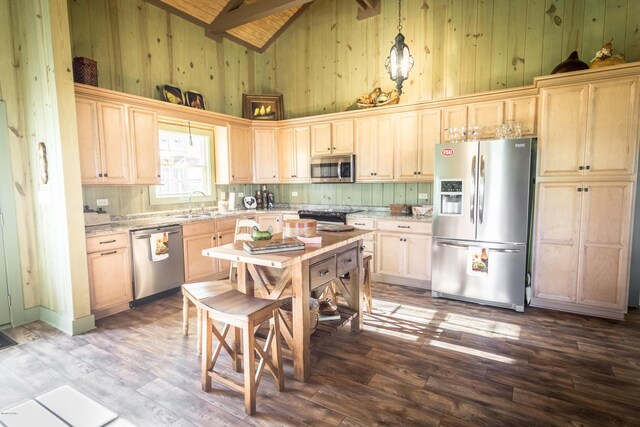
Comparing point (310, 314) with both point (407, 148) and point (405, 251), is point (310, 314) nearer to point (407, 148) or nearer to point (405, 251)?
point (405, 251)

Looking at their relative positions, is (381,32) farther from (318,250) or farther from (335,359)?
(335,359)

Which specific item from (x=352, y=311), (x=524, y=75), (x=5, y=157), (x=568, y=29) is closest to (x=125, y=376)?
(x=352, y=311)

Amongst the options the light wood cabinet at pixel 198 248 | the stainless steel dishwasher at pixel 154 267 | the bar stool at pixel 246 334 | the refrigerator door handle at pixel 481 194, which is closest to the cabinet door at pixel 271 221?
the light wood cabinet at pixel 198 248

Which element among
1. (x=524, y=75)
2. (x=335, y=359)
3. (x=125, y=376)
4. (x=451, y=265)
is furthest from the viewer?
(x=524, y=75)

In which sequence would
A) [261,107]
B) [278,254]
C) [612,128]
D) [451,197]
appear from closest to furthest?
[278,254] → [612,128] → [451,197] → [261,107]

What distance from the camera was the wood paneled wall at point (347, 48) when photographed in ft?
12.8

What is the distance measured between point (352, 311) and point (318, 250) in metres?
1.04

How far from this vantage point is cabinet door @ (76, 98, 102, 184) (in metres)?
3.45

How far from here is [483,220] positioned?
368cm

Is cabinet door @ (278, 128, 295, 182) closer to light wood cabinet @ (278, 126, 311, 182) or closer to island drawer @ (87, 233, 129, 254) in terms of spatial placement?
light wood cabinet @ (278, 126, 311, 182)

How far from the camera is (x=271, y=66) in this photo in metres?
6.05

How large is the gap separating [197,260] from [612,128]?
476 centimetres

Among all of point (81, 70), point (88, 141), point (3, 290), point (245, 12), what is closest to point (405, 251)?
point (88, 141)

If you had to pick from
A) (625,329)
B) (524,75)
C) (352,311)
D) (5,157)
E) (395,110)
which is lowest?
(625,329)
